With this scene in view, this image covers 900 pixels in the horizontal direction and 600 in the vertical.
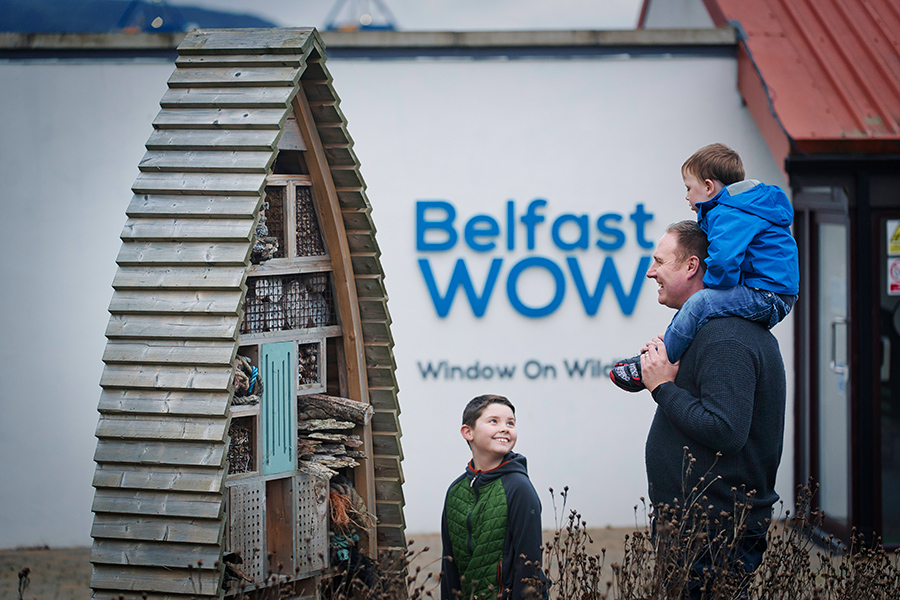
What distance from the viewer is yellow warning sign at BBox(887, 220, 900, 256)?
5586 mm

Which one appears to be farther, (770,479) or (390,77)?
(390,77)

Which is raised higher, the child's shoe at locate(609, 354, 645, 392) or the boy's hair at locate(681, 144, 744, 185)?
the boy's hair at locate(681, 144, 744, 185)

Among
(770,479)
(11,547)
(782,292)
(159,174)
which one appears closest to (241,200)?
(159,174)

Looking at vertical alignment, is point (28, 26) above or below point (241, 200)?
above

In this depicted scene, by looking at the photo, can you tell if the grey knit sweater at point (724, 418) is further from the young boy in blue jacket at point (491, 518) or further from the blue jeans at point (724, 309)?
the young boy in blue jacket at point (491, 518)

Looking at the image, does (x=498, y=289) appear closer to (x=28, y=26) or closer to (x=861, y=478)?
(x=861, y=478)

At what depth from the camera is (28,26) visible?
6.34m

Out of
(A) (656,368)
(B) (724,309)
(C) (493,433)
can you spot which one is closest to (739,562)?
(A) (656,368)

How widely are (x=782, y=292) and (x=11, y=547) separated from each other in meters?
5.70

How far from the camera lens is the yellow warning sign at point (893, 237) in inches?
220

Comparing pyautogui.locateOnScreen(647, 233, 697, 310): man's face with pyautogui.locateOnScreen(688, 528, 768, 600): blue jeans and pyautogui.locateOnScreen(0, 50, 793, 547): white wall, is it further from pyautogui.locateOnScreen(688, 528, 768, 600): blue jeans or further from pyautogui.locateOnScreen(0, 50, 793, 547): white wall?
pyautogui.locateOnScreen(0, 50, 793, 547): white wall

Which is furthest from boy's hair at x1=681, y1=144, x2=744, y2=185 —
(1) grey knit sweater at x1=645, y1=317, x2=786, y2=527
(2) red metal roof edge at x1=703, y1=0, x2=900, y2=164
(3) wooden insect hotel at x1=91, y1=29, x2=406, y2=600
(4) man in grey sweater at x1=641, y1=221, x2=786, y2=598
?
(2) red metal roof edge at x1=703, y1=0, x2=900, y2=164

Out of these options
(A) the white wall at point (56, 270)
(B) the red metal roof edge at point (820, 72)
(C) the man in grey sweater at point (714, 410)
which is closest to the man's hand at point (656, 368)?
(C) the man in grey sweater at point (714, 410)

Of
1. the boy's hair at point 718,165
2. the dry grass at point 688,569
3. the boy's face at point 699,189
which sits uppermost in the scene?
the boy's hair at point 718,165
